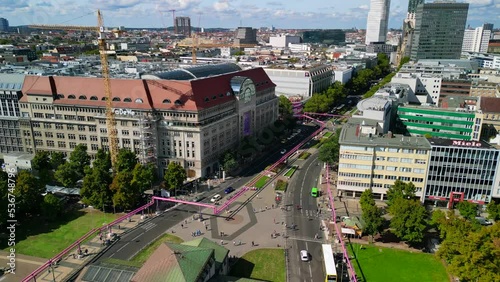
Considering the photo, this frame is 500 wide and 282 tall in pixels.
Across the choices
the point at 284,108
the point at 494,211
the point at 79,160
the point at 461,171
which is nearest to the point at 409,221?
the point at 494,211

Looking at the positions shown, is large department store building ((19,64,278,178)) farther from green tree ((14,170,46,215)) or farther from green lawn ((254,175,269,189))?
green tree ((14,170,46,215))

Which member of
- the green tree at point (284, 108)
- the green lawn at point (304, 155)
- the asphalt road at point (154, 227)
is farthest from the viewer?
the green tree at point (284, 108)

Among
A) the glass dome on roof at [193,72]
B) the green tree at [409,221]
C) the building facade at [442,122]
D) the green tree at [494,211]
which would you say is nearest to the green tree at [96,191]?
the glass dome on roof at [193,72]

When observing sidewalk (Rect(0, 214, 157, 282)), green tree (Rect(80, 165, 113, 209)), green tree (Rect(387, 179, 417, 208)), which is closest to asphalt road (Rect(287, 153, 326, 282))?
green tree (Rect(387, 179, 417, 208))

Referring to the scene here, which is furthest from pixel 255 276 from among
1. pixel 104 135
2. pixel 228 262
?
pixel 104 135

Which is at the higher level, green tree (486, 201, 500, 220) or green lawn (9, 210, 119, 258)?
green tree (486, 201, 500, 220)

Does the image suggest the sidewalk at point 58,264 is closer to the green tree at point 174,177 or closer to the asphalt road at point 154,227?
the asphalt road at point 154,227
